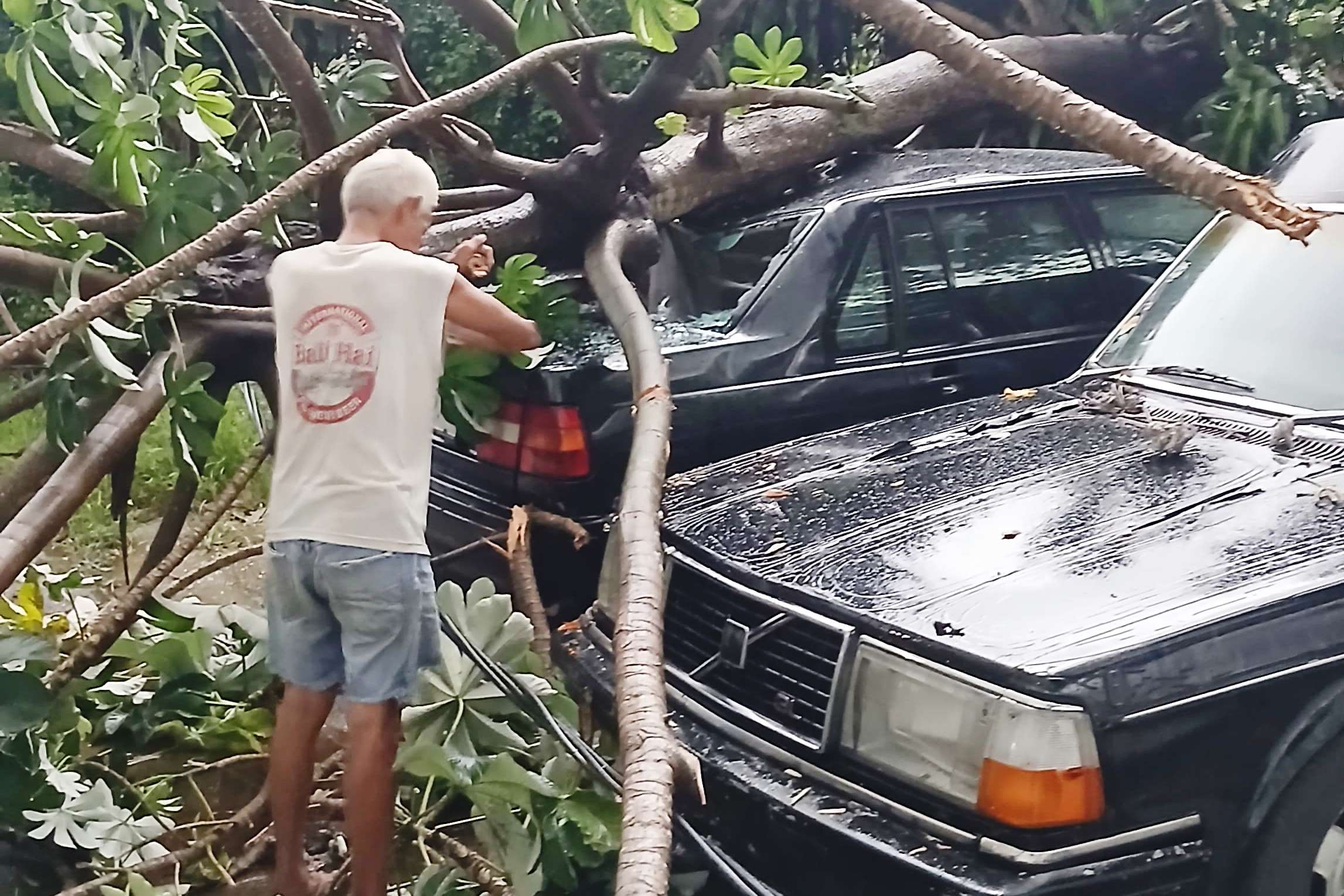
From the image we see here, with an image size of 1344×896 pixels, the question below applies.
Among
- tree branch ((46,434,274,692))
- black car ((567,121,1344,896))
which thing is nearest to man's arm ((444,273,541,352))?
black car ((567,121,1344,896))

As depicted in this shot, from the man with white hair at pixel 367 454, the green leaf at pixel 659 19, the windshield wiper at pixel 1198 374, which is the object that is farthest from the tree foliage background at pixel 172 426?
the windshield wiper at pixel 1198 374

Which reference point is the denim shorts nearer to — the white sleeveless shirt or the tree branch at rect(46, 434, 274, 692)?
the white sleeveless shirt

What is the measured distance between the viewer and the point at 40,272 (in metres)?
3.13

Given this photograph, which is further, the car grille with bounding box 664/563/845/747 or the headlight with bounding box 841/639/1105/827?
the car grille with bounding box 664/563/845/747

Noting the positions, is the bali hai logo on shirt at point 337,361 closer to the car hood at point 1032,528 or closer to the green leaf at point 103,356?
the green leaf at point 103,356

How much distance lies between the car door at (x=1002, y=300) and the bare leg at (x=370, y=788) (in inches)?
87.4

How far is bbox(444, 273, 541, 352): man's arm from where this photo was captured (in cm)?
245

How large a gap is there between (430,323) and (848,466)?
115 centimetres

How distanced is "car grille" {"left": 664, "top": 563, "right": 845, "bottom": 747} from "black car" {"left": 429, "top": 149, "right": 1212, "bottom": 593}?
2.95 feet

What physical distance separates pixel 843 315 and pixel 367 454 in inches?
80.5

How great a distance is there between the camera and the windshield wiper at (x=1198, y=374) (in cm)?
296

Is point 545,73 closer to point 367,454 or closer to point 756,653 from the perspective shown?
point 367,454

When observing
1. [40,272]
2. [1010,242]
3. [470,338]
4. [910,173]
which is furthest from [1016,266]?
[40,272]

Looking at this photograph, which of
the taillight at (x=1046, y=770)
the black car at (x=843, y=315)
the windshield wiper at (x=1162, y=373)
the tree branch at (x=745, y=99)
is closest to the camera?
the taillight at (x=1046, y=770)
